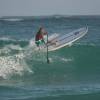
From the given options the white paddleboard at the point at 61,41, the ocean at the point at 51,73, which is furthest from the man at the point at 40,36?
the white paddleboard at the point at 61,41

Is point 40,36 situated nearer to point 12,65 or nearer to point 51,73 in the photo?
point 51,73

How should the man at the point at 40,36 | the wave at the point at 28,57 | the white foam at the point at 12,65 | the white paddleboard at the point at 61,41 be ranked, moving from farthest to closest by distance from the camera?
the white paddleboard at the point at 61,41 < the wave at the point at 28,57 < the white foam at the point at 12,65 < the man at the point at 40,36

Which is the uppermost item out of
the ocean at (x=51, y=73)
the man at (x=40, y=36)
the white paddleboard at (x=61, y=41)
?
the man at (x=40, y=36)

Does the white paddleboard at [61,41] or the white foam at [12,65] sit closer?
the white foam at [12,65]

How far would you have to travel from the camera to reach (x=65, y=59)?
28.5 m

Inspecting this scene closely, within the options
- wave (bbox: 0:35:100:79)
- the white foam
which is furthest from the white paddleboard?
the white foam

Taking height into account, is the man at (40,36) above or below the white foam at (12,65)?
above

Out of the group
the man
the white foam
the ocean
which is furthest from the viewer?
the white foam

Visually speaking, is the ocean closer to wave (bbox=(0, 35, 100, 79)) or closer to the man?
wave (bbox=(0, 35, 100, 79))

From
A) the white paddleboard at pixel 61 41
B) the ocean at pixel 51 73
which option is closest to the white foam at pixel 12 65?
the ocean at pixel 51 73

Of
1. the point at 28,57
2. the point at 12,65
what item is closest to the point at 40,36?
the point at 12,65

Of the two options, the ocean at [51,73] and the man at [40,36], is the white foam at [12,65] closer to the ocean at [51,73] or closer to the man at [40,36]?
the ocean at [51,73]

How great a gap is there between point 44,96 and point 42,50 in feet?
26.3

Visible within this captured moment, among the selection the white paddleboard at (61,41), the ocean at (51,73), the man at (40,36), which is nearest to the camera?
the ocean at (51,73)
